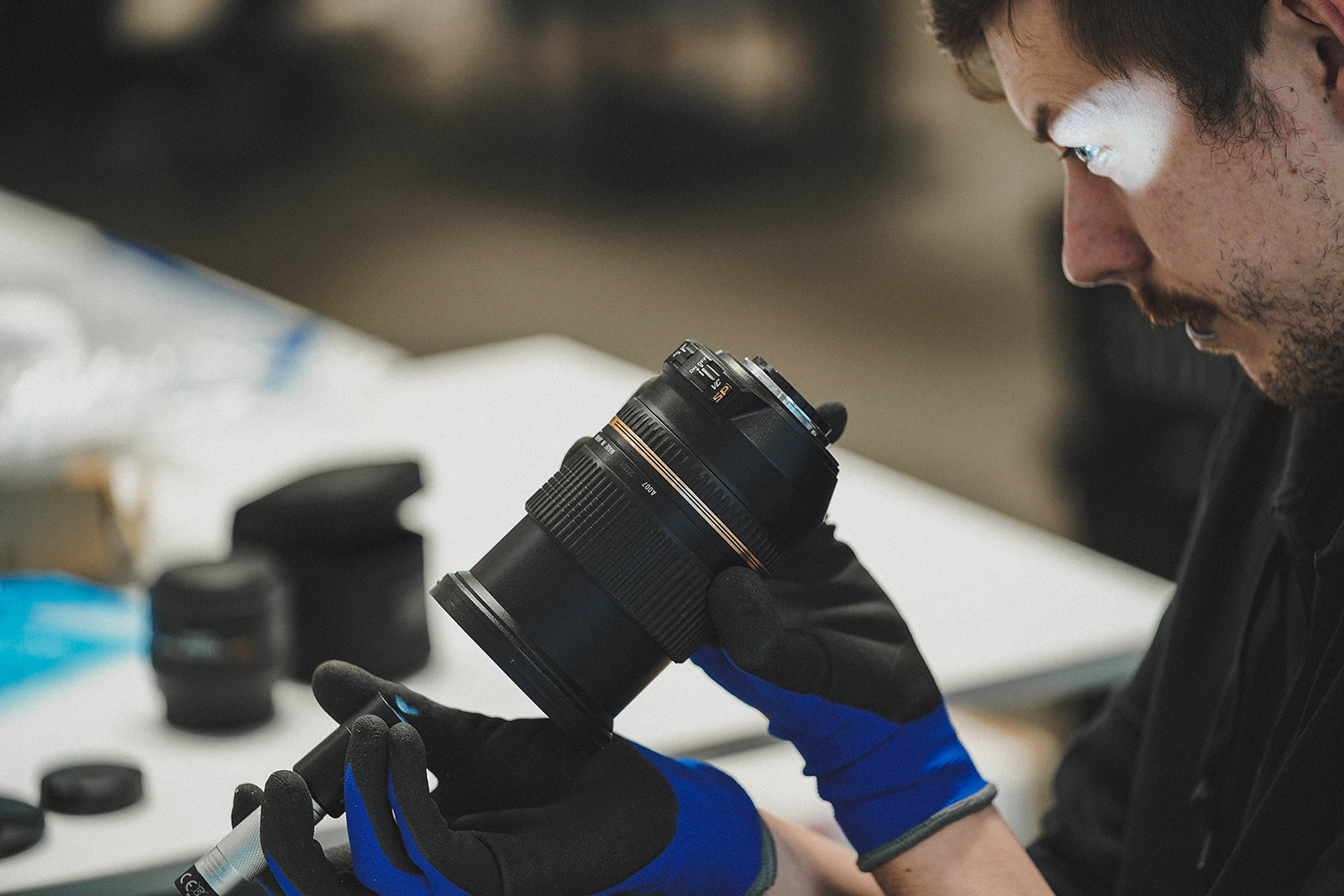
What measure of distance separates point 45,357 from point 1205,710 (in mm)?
1112

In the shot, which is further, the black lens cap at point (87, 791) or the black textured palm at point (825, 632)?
the black lens cap at point (87, 791)

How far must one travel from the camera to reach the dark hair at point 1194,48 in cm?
68

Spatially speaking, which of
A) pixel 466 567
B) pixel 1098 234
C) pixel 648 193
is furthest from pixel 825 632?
pixel 648 193

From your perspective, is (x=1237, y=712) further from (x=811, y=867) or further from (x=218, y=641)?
(x=218, y=641)

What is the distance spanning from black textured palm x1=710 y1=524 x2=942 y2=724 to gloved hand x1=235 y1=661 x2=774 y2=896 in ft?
0.32

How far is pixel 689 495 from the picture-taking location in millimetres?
659

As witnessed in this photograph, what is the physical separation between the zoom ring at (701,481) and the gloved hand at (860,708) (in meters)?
0.05

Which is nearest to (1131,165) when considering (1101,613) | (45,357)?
(1101,613)

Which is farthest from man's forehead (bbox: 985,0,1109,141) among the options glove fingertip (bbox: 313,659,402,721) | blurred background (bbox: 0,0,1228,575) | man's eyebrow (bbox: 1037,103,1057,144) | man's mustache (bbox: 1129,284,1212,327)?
blurred background (bbox: 0,0,1228,575)

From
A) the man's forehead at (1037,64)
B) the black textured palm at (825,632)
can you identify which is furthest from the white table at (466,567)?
the man's forehead at (1037,64)

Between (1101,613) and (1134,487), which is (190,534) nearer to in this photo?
(1101,613)

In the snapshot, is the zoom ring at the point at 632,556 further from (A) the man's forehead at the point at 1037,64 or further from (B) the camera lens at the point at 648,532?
(A) the man's forehead at the point at 1037,64

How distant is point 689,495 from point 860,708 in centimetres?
16

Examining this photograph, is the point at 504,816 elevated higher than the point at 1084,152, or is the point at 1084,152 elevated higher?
the point at 1084,152
